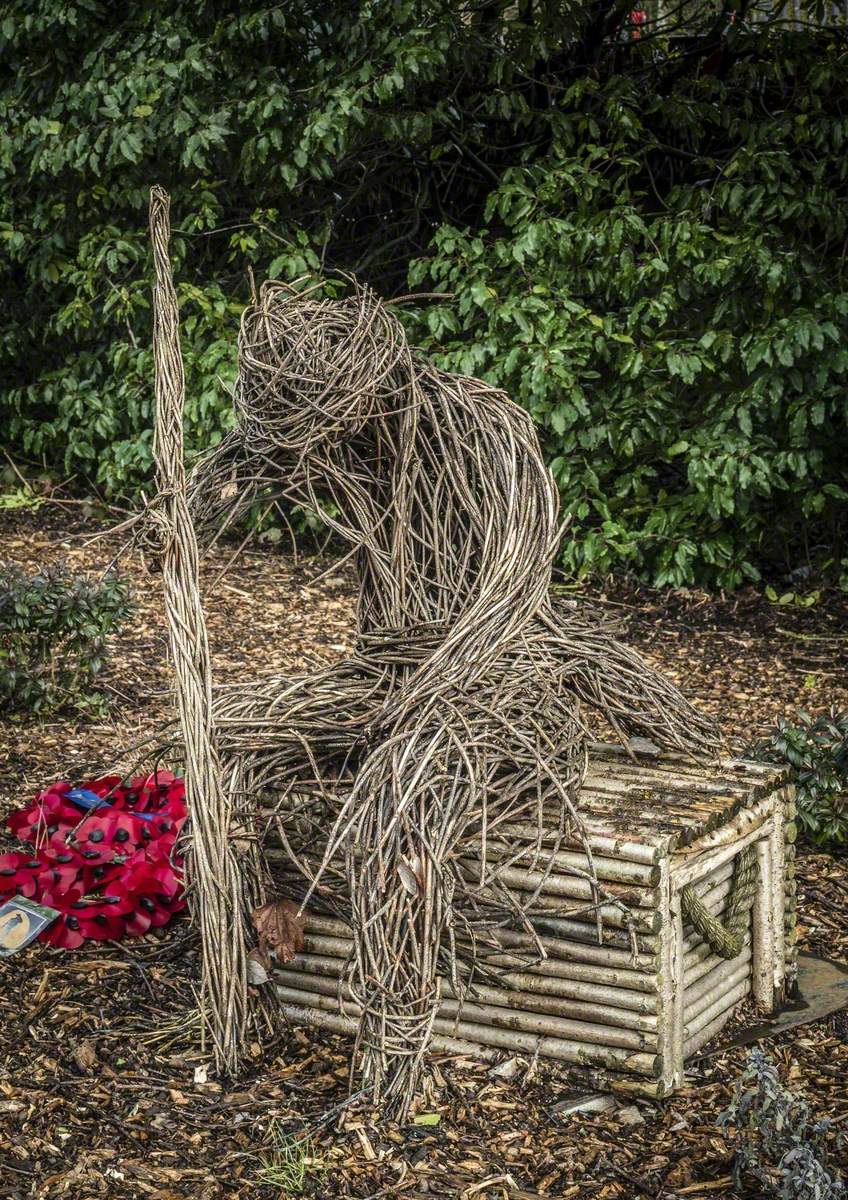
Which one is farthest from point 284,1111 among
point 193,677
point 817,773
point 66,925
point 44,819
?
point 817,773

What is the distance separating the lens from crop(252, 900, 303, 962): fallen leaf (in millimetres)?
2822

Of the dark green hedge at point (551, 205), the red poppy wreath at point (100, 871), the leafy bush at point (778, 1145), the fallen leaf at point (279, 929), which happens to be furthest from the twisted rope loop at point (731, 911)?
the dark green hedge at point (551, 205)

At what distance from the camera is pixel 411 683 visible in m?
2.89

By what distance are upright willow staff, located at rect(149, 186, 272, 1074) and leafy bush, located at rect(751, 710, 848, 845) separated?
186 cm

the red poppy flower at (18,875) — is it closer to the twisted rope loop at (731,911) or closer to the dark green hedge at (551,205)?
the twisted rope loop at (731,911)

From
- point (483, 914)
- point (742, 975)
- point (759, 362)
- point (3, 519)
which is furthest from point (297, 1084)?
point (3, 519)

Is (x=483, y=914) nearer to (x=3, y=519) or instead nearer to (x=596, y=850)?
(x=596, y=850)

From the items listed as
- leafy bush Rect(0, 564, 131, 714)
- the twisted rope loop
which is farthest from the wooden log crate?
leafy bush Rect(0, 564, 131, 714)

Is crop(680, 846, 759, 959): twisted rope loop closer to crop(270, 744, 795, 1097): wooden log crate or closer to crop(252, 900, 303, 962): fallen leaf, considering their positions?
crop(270, 744, 795, 1097): wooden log crate

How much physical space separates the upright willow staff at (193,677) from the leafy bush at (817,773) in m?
1.86

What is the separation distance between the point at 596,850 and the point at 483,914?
0.91 feet

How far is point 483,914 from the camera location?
278 centimetres

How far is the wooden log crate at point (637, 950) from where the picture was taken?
8.73 feet

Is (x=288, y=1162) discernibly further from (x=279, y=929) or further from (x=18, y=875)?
(x=18, y=875)
